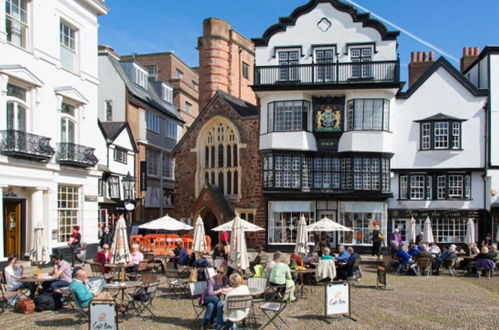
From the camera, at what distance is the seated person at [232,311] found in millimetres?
10367

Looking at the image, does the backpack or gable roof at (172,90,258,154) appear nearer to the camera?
the backpack

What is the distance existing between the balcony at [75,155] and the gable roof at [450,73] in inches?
692

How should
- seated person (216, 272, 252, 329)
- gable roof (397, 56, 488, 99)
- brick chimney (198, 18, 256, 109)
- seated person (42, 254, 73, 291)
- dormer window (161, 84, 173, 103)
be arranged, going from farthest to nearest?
dormer window (161, 84, 173, 103), brick chimney (198, 18, 256, 109), gable roof (397, 56, 488, 99), seated person (42, 254, 73, 291), seated person (216, 272, 252, 329)

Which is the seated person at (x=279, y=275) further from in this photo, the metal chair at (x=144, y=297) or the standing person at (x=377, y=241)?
the standing person at (x=377, y=241)

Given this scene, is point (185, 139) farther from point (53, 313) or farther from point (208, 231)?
point (53, 313)

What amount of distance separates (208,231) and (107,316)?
2351 centimetres

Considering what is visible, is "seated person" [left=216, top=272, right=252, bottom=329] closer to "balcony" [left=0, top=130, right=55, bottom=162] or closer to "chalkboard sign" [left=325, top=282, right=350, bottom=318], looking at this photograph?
"chalkboard sign" [left=325, top=282, right=350, bottom=318]

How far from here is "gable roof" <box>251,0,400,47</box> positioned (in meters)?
30.2

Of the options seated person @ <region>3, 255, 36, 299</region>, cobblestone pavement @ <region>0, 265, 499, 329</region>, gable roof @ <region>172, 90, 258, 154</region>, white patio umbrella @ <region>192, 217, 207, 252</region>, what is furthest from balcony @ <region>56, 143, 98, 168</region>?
gable roof @ <region>172, 90, 258, 154</region>

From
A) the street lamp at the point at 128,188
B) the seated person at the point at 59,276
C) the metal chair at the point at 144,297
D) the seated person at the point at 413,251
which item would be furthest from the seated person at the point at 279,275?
the street lamp at the point at 128,188

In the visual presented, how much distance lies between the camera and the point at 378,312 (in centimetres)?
1312

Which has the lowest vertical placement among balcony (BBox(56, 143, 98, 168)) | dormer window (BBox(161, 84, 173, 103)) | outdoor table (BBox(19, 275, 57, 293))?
outdoor table (BBox(19, 275, 57, 293))

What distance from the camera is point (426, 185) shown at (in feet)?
98.2

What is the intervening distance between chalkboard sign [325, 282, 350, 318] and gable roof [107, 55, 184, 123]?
92.5 feet
